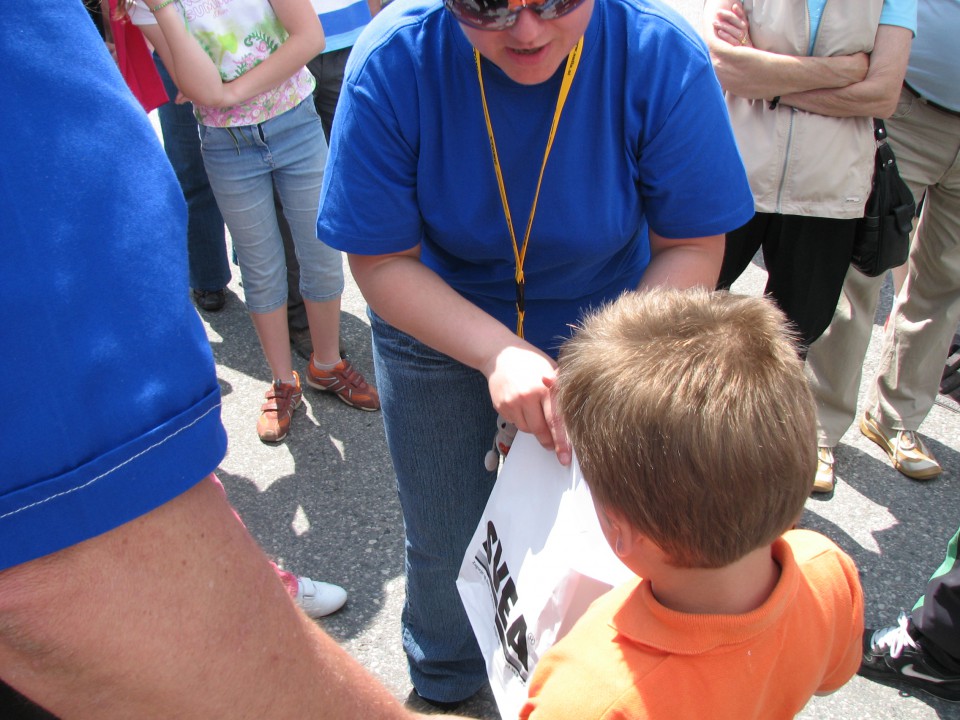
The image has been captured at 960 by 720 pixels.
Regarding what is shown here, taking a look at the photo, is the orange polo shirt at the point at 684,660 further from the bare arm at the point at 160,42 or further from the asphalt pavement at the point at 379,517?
the bare arm at the point at 160,42

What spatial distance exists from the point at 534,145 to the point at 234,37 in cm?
180

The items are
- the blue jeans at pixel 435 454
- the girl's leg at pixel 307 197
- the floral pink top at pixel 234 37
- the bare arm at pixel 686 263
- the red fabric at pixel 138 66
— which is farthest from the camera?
the girl's leg at pixel 307 197

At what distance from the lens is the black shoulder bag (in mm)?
2488

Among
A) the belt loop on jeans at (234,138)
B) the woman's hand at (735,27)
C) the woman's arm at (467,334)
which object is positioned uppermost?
the woman's hand at (735,27)

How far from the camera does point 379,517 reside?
290cm

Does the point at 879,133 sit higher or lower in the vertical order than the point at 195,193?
higher

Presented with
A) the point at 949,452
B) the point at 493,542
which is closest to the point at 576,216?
the point at 493,542

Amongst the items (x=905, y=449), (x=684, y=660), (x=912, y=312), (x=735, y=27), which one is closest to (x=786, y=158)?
(x=735, y=27)

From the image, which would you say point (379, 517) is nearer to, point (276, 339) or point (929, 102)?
point (276, 339)

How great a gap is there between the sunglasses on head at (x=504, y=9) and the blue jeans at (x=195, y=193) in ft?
7.98

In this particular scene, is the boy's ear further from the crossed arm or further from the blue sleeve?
the crossed arm

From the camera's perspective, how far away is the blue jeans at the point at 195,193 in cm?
361

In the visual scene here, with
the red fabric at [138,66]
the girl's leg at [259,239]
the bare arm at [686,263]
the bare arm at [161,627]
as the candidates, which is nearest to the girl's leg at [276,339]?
the girl's leg at [259,239]

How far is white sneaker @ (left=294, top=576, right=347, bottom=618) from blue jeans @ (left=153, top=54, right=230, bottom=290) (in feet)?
5.36
